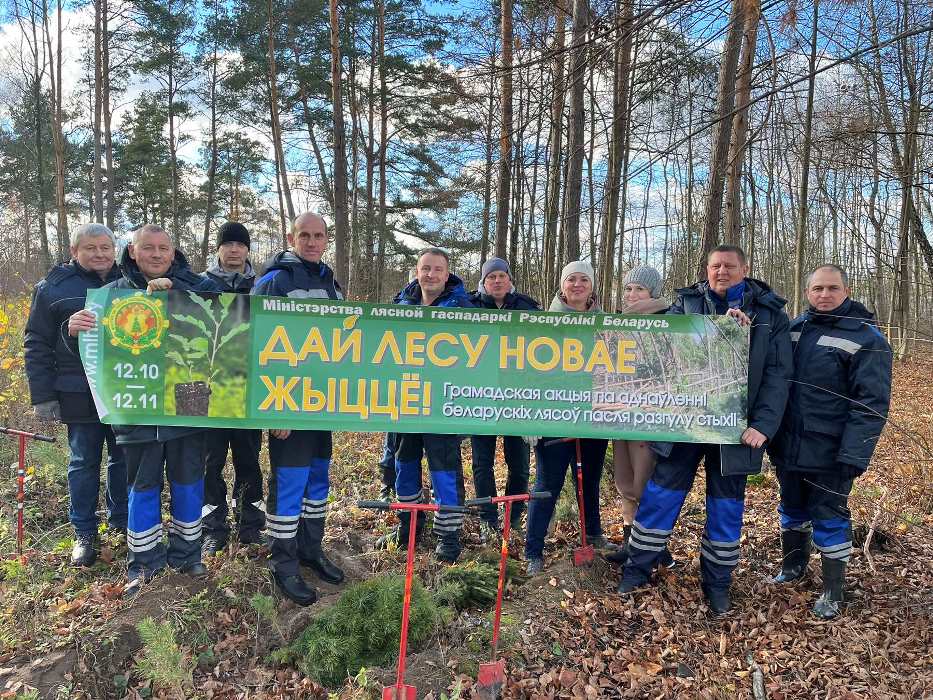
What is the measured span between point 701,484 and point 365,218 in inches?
496

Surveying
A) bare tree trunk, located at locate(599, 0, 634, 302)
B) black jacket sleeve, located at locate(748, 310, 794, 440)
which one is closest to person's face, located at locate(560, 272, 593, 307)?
black jacket sleeve, located at locate(748, 310, 794, 440)

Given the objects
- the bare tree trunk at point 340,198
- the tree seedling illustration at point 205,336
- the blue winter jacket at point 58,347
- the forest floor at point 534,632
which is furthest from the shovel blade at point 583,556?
the bare tree trunk at point 340,198

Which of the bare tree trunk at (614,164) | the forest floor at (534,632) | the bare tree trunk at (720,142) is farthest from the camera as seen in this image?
the bare tree trunk at (614,164)

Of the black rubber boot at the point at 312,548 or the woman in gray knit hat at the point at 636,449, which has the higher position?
the woman in gray knit hat at the point at 636,449

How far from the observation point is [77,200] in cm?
2716

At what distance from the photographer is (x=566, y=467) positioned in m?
4.54

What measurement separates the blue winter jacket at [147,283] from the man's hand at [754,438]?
3938mm

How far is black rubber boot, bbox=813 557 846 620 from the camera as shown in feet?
13.0

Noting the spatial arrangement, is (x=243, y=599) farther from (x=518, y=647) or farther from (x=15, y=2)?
(x=15, y=2)

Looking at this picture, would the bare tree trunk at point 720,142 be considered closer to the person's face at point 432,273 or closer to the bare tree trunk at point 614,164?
the bare tree trunk at point 614,164

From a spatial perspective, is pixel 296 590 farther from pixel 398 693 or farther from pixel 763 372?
pixel 763 372

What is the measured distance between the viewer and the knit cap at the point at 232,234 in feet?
17.9

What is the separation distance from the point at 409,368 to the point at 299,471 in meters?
1.07

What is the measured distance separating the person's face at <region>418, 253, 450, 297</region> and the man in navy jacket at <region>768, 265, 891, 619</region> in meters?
2.61
